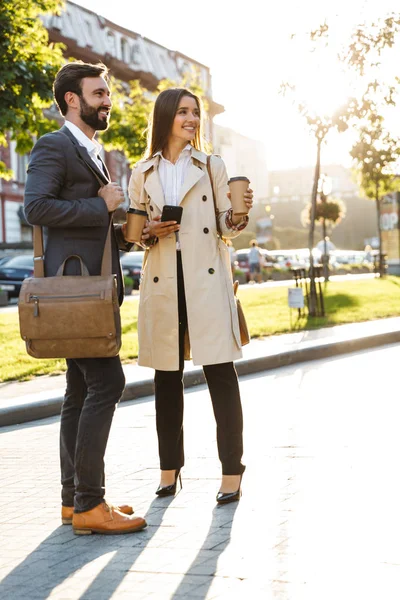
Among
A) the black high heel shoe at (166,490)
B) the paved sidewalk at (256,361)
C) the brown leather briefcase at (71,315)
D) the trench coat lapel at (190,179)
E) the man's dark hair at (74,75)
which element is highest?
the man's dark hair at (74,75)

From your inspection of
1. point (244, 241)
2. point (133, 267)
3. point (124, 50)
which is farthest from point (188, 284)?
point (244, 241)

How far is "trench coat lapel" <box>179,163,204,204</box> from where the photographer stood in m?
5.25

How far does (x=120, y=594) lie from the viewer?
3799 mm

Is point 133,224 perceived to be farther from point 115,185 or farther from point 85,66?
point 85,66

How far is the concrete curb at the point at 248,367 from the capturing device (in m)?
8.77

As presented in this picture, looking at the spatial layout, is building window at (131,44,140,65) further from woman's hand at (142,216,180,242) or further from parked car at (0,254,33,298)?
woman's hand at (142,216,180,242)

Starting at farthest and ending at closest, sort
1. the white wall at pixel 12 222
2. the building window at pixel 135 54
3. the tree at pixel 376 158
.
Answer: the building window at pixel 135 54 < the white wall at pixel 12 222 < the tree at pixel 376 158

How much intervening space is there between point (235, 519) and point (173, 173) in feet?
5.60

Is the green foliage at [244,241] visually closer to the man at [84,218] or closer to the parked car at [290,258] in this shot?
the parked car at [290,258]

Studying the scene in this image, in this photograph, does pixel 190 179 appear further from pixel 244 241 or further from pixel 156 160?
pixel 244 241

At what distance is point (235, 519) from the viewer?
15.8 ft

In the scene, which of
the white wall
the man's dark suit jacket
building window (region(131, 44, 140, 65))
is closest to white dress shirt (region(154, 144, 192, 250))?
the man's dark suit jacket

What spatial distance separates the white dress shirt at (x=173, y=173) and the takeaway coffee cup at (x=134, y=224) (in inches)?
14.6

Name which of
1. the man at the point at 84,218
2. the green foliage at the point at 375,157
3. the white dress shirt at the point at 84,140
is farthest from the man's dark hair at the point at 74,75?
the green foliage at the point at 375,157
